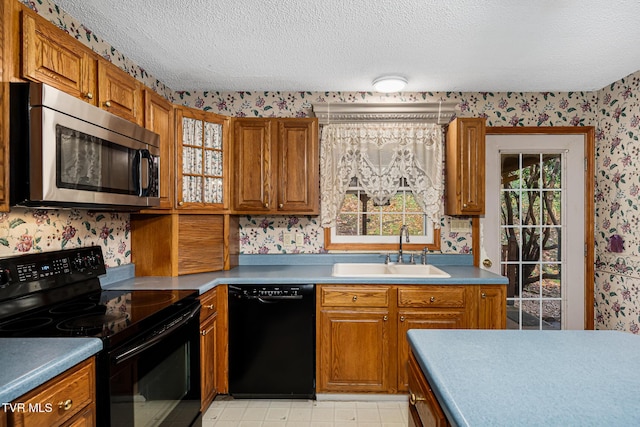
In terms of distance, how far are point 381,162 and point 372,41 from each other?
1.10 metres

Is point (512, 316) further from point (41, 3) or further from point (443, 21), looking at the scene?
point (41, 3)

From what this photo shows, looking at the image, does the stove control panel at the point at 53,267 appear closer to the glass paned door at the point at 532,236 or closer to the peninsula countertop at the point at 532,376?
the peninsula countertop at the point at 532,376

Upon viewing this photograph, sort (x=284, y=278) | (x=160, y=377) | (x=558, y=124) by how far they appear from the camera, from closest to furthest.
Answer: (x=160, y=377) → (x=284, y=278) → (x=558, y=124)

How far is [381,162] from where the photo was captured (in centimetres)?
313

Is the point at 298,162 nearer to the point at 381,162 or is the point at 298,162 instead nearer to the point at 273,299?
the point at 381,162

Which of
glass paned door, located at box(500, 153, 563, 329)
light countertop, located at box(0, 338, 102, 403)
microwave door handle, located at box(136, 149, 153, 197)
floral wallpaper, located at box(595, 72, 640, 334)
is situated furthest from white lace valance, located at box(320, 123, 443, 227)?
light countertop, located at box(0, 338, 102, 403)

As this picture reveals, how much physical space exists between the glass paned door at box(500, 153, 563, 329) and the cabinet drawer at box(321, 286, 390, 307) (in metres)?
1.32

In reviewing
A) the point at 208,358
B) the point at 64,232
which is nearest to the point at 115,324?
the point at 64,232

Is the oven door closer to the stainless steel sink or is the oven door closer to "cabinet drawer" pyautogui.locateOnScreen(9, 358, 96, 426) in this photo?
"cabinet drawer" pyautogui.locateOnScreen(9, 358, 96, 426)

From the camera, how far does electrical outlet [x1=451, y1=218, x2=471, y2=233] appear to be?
3160mm

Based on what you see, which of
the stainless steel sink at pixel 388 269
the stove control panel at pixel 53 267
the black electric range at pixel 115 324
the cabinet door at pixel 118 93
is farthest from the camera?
the stainless steel sink at pixel 388 269

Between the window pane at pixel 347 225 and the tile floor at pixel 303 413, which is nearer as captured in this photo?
the tile floor at pixel 303 413

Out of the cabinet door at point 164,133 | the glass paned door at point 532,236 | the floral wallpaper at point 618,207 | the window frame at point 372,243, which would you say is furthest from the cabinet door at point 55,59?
the floral wallpaper at point 618,207

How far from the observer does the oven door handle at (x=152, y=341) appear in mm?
1406
